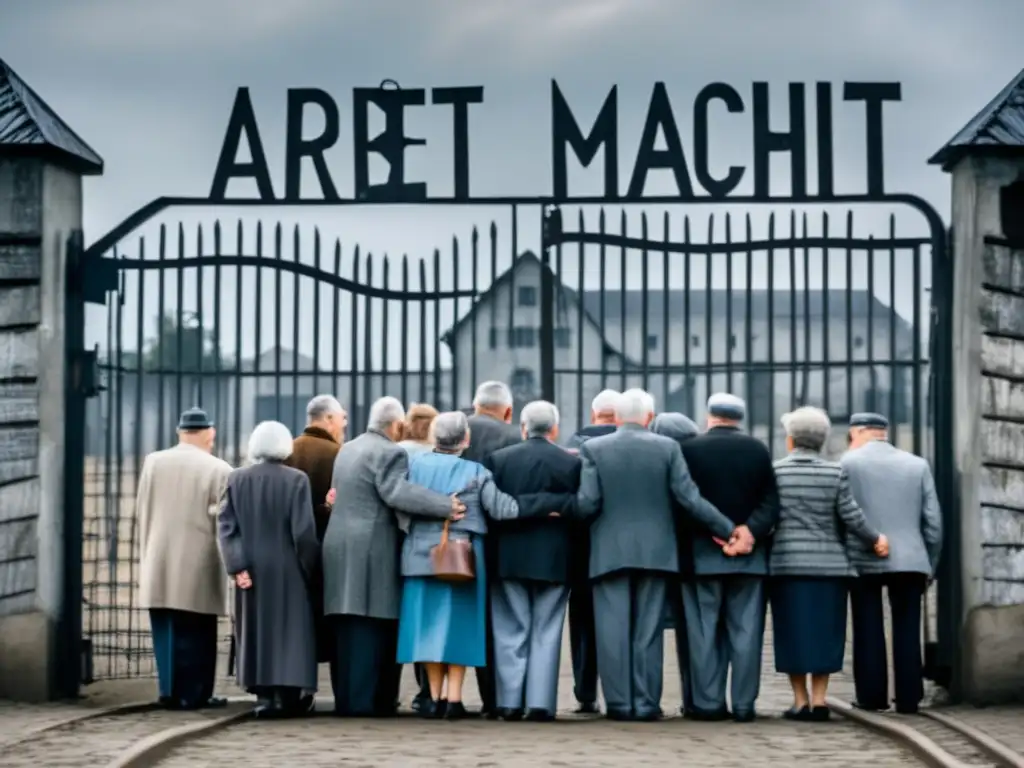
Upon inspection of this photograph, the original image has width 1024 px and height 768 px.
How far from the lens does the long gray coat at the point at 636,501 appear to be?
9930 mm

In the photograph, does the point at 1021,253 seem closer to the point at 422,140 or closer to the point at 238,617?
the point at 422,140

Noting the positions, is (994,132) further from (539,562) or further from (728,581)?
(539,562)

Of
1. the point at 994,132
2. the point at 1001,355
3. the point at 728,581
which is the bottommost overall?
the point at 728,581

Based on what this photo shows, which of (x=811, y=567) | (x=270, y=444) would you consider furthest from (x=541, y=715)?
(x=270, y=444)

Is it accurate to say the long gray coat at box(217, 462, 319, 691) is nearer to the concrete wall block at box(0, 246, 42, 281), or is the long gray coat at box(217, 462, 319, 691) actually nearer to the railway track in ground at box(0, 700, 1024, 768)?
the railway track in ground at box(0, 700, 1024, 768)

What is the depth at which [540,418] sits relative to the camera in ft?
33.1

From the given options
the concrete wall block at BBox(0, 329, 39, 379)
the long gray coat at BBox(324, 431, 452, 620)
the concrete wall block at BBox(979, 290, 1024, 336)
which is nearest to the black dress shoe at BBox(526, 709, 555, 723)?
the long gray coat at BBox(324, 431, 452, 620)

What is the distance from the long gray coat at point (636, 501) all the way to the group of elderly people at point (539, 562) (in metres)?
0.01

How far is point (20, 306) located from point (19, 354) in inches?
10.3

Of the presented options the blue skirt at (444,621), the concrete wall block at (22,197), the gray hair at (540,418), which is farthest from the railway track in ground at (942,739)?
the concrete wall block at (22,197)

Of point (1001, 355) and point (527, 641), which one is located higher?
point (1001, 355)

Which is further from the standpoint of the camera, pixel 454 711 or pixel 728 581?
pixel 728 581

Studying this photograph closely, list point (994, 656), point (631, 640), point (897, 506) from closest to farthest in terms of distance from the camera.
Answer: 1. point (631, 640)
2. point (897, 506)
3. point (994, 656)

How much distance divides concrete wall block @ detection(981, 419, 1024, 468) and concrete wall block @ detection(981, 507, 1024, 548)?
0.27m
